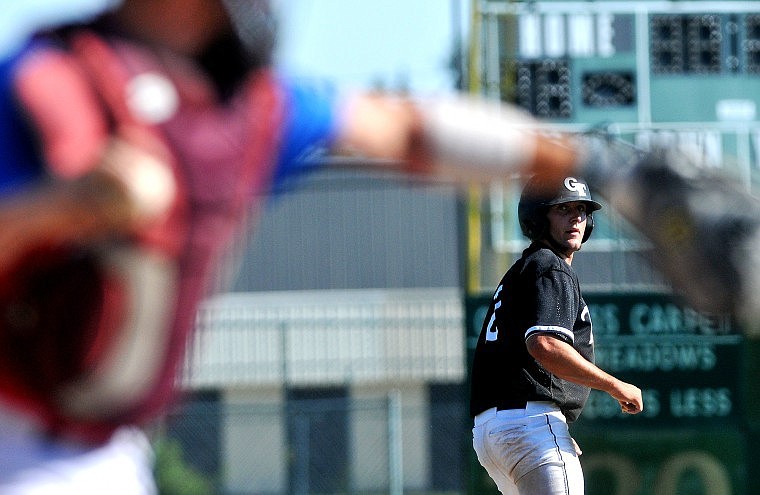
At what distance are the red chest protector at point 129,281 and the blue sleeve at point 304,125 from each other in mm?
111

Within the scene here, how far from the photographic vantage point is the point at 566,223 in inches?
228

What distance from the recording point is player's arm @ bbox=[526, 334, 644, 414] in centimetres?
543

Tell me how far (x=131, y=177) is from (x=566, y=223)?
3983 millimetres

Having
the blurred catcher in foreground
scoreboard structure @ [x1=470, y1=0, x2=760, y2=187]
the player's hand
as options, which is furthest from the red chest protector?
scoreboard structure @ [x1=470, y1=0, x2=760, y2=187]

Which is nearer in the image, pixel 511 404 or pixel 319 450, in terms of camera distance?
pixel 511 404

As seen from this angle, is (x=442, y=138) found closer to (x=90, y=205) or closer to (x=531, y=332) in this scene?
(x=90, y=205)

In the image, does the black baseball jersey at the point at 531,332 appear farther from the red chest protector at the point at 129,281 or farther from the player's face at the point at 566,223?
the red chest protector at the point at 129,281

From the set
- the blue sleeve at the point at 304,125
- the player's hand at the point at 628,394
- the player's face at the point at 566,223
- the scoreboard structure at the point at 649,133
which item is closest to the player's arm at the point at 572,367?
the player's hand at the point at 628,394

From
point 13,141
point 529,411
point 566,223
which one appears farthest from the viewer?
point 566,223

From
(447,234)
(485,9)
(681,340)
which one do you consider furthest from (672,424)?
(447,234)

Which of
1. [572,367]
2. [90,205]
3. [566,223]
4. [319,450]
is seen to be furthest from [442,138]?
[319,450]

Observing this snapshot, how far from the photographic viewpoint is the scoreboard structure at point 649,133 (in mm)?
11055

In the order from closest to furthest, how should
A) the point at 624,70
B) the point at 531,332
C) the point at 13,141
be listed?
the point at 13,141
the point at 531,332
the point at 624,70

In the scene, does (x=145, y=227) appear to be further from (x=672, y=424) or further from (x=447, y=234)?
(x=447, y=234)
